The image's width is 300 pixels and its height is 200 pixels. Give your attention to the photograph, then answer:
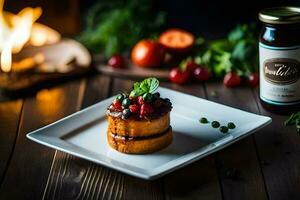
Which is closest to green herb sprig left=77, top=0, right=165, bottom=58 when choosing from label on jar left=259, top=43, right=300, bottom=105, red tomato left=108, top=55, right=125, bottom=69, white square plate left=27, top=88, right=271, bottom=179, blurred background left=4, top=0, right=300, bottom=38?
blurred background left=4, top=0, right=300, bottom=38

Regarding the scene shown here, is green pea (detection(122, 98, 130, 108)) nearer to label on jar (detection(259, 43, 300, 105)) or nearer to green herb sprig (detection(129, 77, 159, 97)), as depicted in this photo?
green herb sprig (detection(129, 77, 159, 97))

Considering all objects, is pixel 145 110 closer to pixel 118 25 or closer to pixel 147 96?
→ pixel 147 96

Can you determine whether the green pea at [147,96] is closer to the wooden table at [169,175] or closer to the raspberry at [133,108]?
the raspberry at [133,108]

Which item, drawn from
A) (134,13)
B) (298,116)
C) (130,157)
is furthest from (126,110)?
(134,13)

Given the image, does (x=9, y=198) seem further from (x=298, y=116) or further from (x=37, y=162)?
(x=298, y=116)

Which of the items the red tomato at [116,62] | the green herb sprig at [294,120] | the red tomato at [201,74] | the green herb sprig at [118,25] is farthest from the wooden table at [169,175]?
the green herb sprig at [118,25]

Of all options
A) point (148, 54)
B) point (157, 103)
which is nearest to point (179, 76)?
point (148, 54)
